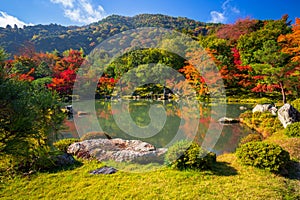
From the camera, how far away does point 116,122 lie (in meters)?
13.5

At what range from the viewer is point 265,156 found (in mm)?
4324

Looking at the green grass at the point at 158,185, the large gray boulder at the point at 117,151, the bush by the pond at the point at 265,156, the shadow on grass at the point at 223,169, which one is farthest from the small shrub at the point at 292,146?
the large gray boulder at the point at 117,151

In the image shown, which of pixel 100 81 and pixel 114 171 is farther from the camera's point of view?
pixel 100 81

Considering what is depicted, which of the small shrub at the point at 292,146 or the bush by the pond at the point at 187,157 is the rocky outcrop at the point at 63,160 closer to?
the bush by the pond at the point at 187,157

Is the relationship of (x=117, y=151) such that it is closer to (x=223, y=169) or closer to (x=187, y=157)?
(x=187, y=157)

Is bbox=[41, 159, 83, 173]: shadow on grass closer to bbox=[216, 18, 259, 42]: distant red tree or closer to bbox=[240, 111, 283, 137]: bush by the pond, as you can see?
bbox=[240, 111, 283, 137]: bush by the pond

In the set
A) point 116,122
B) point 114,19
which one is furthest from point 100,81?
point 114,19

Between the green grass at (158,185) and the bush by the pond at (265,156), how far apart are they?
144 millimetres

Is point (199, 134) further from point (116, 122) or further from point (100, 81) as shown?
point (100, 81)

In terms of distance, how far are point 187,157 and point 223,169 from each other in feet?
2.82

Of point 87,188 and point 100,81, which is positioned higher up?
point 100,81

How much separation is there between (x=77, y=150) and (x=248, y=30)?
109ft

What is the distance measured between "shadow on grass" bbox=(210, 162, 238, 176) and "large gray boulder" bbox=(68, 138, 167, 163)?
4.28ft

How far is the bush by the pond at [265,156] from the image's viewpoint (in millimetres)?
4176
